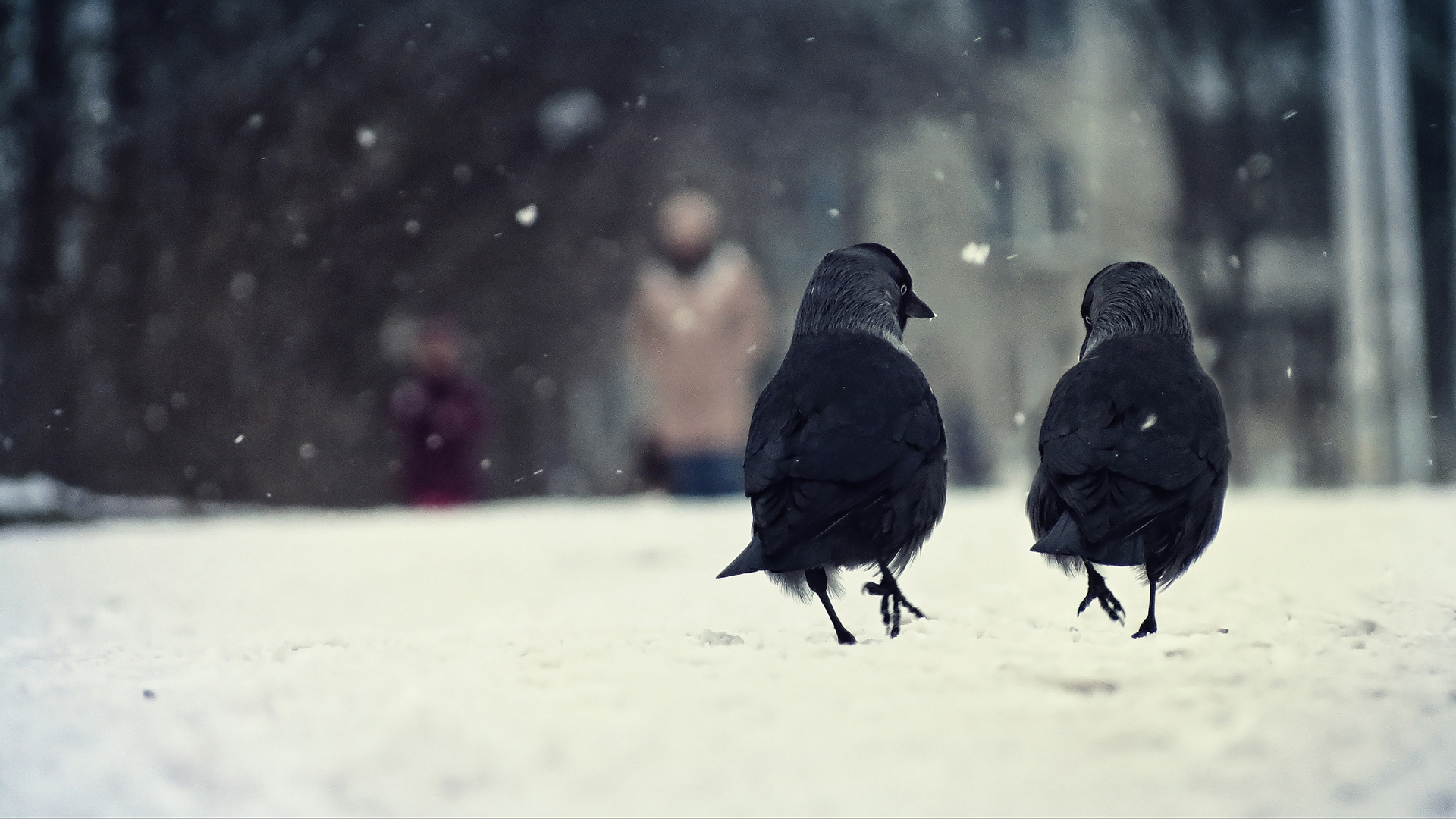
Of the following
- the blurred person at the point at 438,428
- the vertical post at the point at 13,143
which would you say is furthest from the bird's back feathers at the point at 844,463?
the vertical post at the point at 13,143

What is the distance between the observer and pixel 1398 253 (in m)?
8.58

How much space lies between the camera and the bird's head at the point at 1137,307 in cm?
229

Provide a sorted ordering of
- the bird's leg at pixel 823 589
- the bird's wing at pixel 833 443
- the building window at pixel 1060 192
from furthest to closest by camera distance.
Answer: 1. the building window at pixel 1060 192
2. the bird's leg at pixel 823 589
3. the bird's wing at pixel 833 443

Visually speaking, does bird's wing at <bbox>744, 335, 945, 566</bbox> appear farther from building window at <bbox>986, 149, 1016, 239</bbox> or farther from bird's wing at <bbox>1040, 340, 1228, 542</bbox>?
building window at <bbox>986, 149, 1016, 239</bbox>

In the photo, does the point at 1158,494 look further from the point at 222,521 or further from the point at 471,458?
Result: the point at 471,458

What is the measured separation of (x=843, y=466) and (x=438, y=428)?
21.0 ft

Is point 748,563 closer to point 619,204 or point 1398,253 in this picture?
point 1398,253

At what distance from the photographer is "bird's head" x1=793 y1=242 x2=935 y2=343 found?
2.42 metres

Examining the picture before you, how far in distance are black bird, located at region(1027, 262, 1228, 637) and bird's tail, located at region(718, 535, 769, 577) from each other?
49 cm

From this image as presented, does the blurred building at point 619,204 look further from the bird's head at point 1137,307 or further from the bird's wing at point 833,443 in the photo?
the bird's wing at point 833,443

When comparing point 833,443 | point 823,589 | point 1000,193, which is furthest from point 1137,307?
point 1000,193

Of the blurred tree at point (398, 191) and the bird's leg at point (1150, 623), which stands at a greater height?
the blurred tree at point (398, 191)

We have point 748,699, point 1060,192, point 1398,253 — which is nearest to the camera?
point 748,699

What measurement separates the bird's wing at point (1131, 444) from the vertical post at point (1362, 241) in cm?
775
